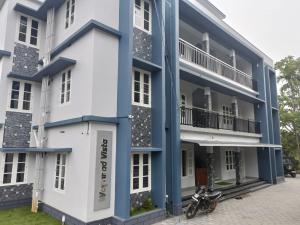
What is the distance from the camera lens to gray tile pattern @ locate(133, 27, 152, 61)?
27.4 ft

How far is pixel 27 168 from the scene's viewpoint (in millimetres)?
9656

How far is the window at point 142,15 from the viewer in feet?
28.5

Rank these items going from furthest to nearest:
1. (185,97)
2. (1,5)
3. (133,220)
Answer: (185,97)
(1,5)
(133,220)

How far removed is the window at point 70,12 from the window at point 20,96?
3.22 metres

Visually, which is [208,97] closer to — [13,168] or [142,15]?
[142,15]

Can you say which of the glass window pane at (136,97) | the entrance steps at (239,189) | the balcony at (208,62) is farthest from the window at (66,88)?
the entrance steps at (239,189)

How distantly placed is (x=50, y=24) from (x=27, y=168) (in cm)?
612

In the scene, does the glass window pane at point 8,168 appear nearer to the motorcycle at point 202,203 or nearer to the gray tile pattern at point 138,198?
the gray tile pattern at point 138,198

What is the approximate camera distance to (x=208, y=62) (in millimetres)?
12195

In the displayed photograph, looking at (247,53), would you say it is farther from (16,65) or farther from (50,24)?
(16,65)

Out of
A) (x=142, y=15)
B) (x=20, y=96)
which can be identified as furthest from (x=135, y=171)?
(x=20, y=96)

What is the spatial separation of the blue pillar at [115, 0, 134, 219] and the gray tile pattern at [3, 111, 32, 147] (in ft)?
16.1

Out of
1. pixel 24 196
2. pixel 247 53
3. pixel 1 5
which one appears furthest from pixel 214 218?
pixel 1 5

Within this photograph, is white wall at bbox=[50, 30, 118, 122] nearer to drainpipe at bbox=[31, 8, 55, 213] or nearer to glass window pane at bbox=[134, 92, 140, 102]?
glass window pane at bbox=[134, 92, 140, 102]
